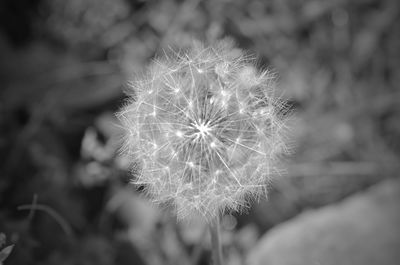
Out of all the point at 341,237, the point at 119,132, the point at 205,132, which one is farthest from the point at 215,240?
the point at 119,132

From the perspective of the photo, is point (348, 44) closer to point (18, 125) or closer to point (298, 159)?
point (298, 159)

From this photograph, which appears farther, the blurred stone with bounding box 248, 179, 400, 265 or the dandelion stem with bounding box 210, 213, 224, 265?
the blurred stone with bounding box 248, 179, 400, 265

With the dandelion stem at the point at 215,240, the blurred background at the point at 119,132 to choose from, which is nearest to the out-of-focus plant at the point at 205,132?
the dandelion stem at the point at 215,240

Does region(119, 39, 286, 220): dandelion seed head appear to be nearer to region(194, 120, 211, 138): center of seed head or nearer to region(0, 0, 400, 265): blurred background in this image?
region(194, 120, 211, 138): center of seed head

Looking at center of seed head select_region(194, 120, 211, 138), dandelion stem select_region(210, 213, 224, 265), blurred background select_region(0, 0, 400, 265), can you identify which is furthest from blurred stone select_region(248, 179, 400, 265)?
center of seed head select_region(194, 120, 211, 138)

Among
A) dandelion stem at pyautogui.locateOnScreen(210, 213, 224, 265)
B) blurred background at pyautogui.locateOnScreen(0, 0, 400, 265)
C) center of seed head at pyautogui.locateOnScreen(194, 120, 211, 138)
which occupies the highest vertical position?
blurred background at pyautogui.locateOnScreen(0, 0, 400, 265)

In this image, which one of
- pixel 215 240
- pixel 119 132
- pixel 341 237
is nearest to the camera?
pixel 215 240

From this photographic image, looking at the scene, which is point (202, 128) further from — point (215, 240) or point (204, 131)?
point (215, 240)
